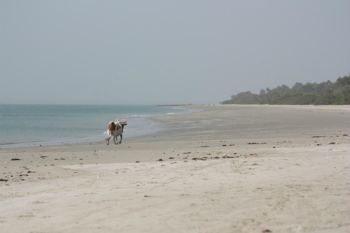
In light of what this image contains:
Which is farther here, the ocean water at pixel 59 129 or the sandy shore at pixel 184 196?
the ocean water at pixel 59 129

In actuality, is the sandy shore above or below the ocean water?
above

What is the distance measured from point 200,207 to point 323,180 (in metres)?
3.06

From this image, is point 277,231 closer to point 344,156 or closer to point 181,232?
point 181,232

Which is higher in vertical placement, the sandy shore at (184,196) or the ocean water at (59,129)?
the sandy shore at (184,196)

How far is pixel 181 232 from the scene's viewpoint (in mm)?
5867

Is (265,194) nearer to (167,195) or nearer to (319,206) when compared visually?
(319,206)

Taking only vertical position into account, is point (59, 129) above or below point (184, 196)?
below

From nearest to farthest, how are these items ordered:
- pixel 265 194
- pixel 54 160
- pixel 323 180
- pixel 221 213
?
pixel 221 213, pixel 265 194, pixel 323 180, pixel 54 160

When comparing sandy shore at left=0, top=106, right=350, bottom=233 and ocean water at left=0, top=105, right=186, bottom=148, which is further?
ocean water at left=0, top=105, right=186, bottom=148

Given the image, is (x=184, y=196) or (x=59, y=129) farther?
(x=59, y=129)

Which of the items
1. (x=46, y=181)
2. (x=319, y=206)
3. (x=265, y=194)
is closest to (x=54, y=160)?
(x=46, y=181)

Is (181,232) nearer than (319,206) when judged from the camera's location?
Yes

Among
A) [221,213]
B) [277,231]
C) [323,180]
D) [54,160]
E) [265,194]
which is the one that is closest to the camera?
[277,231]

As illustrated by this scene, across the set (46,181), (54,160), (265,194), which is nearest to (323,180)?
(265,194)
